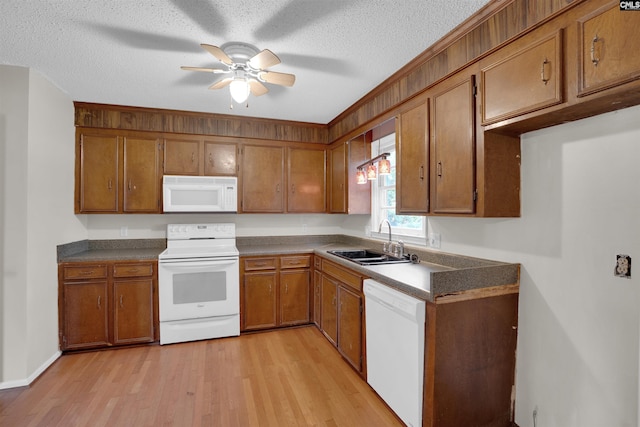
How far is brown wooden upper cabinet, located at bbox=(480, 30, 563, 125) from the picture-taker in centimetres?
142

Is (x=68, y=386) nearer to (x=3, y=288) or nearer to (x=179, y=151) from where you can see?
(x=3, y=288)

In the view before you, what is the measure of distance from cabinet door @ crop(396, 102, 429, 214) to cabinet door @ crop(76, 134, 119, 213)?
298 cm

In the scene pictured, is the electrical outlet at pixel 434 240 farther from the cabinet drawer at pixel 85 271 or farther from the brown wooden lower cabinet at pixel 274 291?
the cabinet drawer at pixel 85 271

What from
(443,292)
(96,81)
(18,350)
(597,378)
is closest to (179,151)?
(96,81)

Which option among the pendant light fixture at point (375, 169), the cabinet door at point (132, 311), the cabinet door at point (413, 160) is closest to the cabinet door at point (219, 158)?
the cabinet door at point (132, 311)

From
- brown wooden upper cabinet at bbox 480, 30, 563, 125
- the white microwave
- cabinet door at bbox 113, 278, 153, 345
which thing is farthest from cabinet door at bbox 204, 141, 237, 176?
brown wooden upper cabinet at bbox 480, 30, 563, 125

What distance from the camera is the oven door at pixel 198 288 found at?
316 centimetres

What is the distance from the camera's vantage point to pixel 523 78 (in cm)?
156

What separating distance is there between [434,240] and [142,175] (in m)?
3.12

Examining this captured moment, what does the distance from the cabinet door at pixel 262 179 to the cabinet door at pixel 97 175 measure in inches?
54.0

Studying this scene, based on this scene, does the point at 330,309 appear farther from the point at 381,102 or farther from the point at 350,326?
the point at 381,102

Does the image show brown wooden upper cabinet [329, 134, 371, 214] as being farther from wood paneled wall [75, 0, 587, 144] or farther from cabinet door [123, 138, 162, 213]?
cabinet door [123, 138, 162, 213]

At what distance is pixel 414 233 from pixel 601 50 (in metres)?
1.86

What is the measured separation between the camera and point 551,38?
142 centimetres
